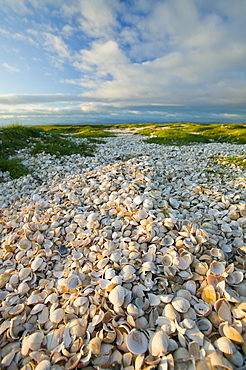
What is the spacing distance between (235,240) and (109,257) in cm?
220

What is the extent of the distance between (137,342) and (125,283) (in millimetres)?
690

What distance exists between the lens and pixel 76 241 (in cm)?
346

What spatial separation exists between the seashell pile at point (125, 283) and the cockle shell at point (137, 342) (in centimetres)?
1

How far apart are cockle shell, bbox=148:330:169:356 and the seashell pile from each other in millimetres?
11

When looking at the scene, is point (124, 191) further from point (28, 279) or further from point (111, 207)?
point (28, 279)

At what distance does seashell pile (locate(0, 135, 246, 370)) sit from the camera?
196cm

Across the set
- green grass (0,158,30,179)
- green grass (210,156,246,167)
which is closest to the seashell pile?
green grass (0,158,30,179)

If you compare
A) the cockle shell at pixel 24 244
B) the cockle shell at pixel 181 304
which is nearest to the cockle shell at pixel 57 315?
the cockle shell at pixel 181 304

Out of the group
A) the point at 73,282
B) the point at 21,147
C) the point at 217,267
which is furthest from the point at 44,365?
the point at 21,147

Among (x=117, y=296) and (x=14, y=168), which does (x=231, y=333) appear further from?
(x=14, y=168)

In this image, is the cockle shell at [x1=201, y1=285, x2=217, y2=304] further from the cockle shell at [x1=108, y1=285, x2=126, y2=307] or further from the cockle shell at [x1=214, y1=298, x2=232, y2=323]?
the cockle shell at [x1=108, y1=285, x2=126, y2=307]

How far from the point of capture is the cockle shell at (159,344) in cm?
190

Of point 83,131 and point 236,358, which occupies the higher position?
point 236,358

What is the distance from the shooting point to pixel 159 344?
6.38ft
